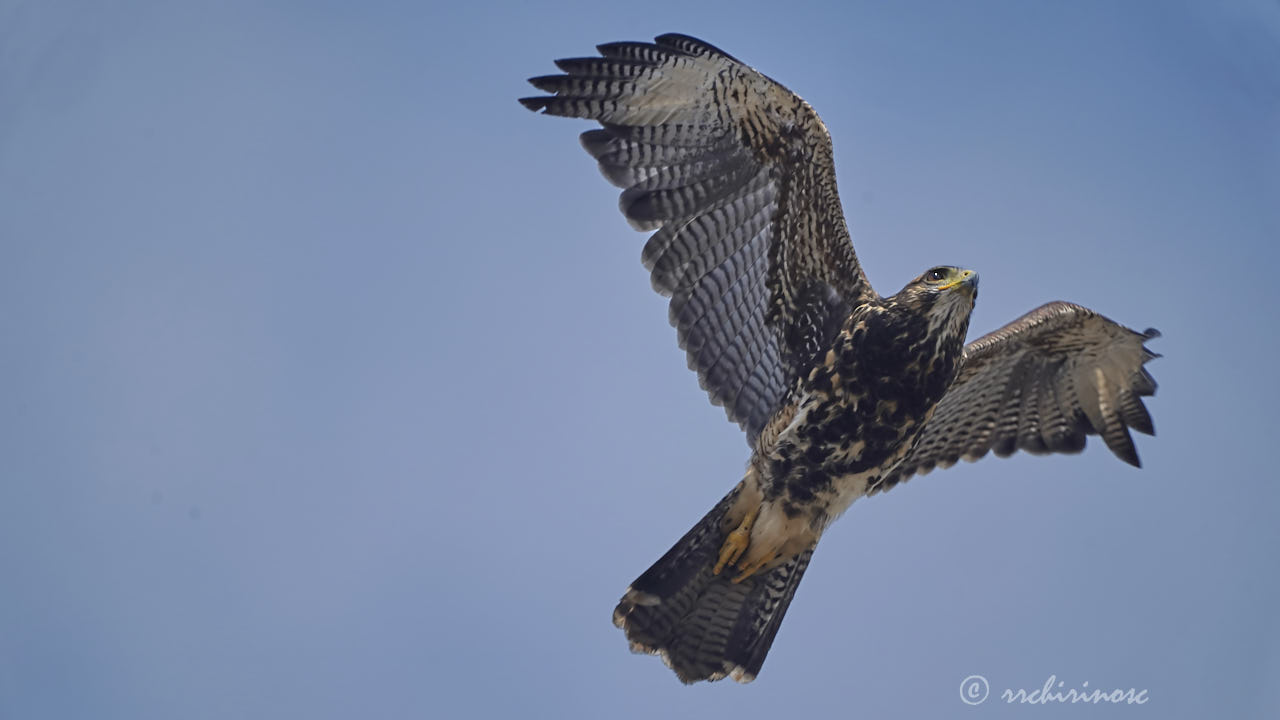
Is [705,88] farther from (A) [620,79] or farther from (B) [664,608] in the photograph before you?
(B) [664,608]

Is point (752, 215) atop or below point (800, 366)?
atop

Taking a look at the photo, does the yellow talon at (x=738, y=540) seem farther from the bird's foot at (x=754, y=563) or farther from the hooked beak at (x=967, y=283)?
the hooked beak at (x=967, y=283)

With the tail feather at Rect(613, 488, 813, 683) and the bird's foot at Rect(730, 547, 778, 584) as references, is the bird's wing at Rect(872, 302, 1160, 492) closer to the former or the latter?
the bird's foot at Rect(730, 547, 778, 584)

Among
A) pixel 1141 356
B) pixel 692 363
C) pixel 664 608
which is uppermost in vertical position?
pixel 1141 356

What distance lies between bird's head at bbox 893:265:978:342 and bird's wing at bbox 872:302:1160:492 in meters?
1.34

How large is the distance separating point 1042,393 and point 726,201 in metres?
2.93

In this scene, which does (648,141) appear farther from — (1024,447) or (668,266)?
(1024,447)

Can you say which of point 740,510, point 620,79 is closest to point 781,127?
point 620,79

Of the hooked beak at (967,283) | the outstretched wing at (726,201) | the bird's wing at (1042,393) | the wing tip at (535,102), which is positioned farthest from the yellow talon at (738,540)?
the wing tip at (535,102)

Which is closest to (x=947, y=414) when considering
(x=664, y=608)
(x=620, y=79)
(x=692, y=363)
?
(x=692, y=363)

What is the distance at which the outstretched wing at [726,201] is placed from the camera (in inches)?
328

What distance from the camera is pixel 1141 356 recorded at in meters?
9.28

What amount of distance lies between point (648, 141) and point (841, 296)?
1.63m

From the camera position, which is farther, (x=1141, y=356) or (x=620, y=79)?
(x=1141, y=356)
